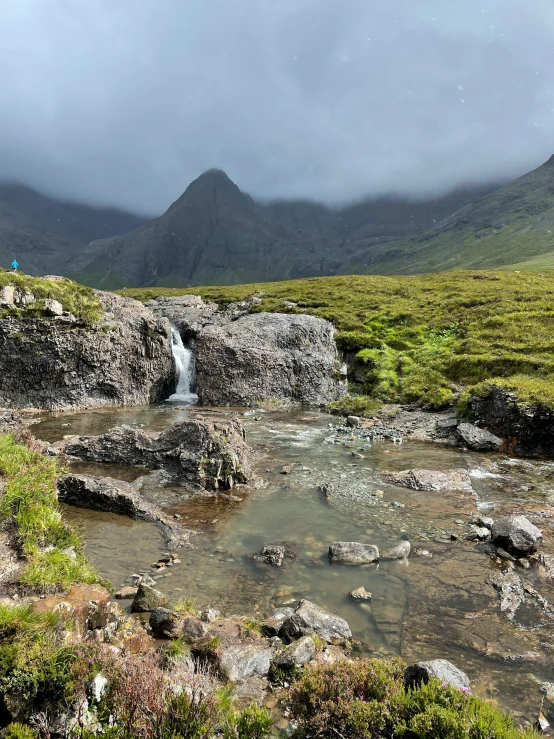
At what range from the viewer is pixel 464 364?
3209 cm

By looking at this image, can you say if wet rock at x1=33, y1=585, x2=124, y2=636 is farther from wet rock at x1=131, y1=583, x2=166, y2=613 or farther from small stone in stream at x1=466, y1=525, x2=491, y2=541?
small stone in stream at x1=466, y1=525, x2=491, y2=541

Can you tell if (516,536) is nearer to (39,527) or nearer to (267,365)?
(39,527)

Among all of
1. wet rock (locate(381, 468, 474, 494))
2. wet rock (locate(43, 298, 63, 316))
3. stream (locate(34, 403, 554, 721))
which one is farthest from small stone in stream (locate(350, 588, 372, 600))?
wet rock (locate(43, 298, 63, 316))

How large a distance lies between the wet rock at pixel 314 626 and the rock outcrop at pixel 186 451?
7.70 m

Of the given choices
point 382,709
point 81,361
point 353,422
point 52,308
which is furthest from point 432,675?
point 52,308

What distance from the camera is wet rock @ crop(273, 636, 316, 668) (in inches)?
240

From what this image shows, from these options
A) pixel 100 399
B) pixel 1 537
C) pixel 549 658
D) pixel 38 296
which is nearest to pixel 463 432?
pixel 549 658

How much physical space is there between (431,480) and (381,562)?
6552 mm

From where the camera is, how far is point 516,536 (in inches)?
405

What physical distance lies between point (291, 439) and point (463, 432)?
29.2 ft

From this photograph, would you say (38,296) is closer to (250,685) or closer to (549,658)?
(250,685)

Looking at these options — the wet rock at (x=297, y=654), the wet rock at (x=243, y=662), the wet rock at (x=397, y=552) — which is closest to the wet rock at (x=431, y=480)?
the wet rock at (x=397, y=552)

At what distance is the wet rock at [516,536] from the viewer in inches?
400

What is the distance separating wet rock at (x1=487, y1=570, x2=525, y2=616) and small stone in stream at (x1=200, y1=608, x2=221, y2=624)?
17.9ft
